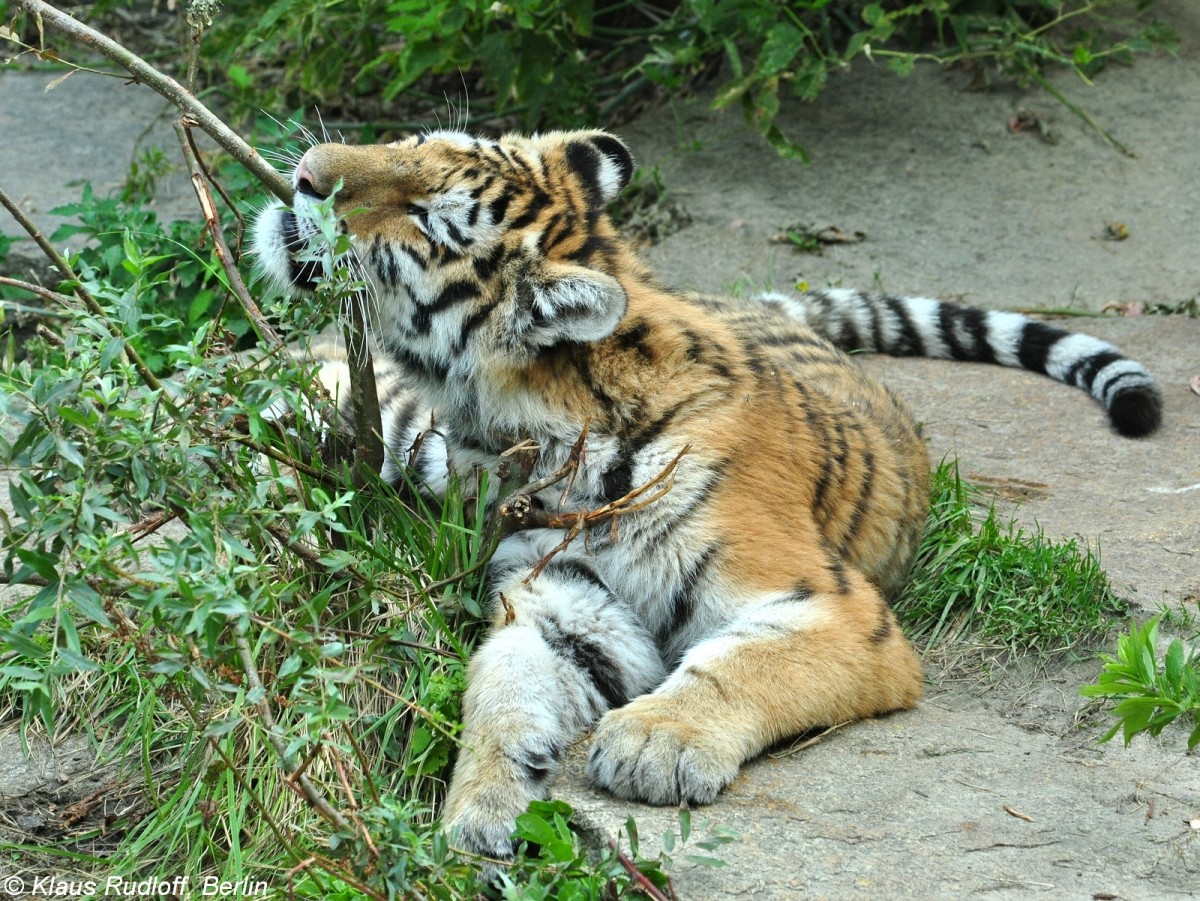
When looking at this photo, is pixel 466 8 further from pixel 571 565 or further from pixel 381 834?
pixel 381 834

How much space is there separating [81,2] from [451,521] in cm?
749

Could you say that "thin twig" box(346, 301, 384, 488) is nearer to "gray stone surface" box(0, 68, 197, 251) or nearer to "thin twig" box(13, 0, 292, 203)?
"thin twig" box(13, 0, 292, 203)

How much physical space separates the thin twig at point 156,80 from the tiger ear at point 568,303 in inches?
26.5

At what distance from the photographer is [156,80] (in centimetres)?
294

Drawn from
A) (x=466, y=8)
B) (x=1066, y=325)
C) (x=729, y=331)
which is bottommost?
(x=1066, y=325)

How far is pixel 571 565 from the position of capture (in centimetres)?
333

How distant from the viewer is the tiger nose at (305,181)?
3158 millimetres

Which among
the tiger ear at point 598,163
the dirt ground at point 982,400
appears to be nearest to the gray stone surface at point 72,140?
the dirt ground at point 982,400

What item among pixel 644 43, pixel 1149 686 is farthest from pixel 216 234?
pixel 644 43

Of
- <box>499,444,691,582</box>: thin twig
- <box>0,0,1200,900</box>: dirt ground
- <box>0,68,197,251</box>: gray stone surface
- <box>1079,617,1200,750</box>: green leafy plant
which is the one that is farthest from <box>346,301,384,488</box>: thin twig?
<box>0,68,197,251</box>: gray stone surface

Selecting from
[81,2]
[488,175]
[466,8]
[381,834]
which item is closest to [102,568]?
[381,834]

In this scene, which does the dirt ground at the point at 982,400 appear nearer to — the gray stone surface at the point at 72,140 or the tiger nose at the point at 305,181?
the gray stone surface at the point at 72,140

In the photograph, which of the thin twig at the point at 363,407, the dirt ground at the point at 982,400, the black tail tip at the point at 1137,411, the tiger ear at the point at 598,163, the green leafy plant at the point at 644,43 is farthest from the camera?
the green leafy plant at the point at 644,43

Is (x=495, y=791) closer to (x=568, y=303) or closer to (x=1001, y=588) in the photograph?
(x=568, y=303)
